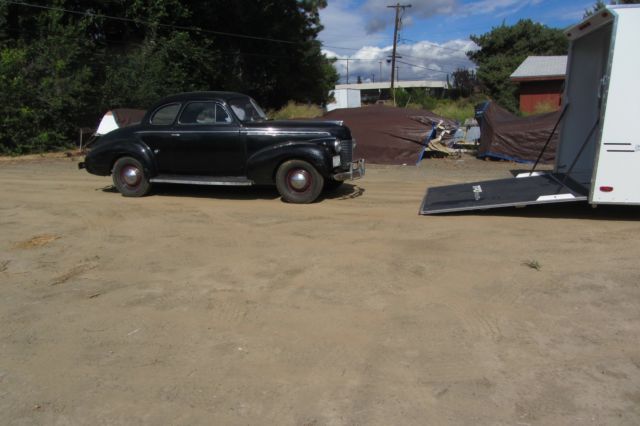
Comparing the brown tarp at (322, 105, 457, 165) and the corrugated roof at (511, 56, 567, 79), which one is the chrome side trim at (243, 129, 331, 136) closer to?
the brown tarp at (322, 105, 457, 165)

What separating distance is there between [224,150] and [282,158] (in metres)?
1.08

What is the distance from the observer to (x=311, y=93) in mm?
38844

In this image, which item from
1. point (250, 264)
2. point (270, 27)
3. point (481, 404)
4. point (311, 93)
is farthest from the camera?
point (311, 93)

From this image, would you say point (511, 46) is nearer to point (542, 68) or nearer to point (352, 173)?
point (542, 68)

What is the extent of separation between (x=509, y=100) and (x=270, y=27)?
A: 19.5 m

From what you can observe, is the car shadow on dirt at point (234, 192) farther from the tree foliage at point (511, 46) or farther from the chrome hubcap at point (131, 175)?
the tree foliage at point (511, 46)

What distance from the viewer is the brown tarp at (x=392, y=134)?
50.9ft

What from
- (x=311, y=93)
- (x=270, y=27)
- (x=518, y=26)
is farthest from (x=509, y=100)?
(x=270, y=27)

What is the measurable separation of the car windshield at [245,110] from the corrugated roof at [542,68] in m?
30.0

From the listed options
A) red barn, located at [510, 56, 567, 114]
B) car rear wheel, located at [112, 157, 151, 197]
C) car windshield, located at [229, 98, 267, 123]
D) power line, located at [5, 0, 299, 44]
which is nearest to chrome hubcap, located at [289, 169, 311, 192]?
car windshield, located at [229, 98, 267, 123]

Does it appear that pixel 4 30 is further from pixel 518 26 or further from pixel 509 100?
pixel 518 26

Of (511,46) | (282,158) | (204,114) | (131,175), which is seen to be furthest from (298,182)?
(511,46)

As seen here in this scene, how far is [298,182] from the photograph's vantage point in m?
9.20

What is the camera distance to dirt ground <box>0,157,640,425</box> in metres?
3.34
